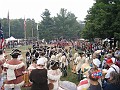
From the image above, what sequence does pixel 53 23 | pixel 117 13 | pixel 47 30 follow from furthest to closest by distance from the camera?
pixel 53 23
pixel 47 30
pixel 117 13

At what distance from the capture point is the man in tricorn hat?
931 cm

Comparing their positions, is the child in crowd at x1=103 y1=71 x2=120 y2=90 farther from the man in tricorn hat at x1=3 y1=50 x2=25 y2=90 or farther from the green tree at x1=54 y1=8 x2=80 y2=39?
the green tree at x1=54 y1=8 x2=80 y2=39

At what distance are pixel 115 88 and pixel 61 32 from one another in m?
89.8

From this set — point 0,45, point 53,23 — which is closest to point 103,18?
point 0,45

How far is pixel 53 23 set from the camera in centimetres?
9444

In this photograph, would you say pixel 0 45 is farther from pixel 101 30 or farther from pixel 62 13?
pixel 62 13

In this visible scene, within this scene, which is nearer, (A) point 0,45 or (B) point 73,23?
(A) point 0,45

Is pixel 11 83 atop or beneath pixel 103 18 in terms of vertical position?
beneath

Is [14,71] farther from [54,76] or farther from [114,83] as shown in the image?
[114,83]

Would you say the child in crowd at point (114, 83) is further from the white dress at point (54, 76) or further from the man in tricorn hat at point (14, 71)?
the man in tricorn hat at point (14, 71)

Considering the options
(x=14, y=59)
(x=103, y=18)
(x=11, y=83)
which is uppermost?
(x=103, y=18)

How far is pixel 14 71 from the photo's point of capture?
9.39 metres

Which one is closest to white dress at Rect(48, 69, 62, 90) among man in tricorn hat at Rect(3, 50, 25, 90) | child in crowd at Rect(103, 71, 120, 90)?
man in tricorn hat at Rect(3, 50, 25, 90)

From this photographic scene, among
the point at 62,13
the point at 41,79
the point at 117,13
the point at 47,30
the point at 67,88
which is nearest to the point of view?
the point at 67,88
